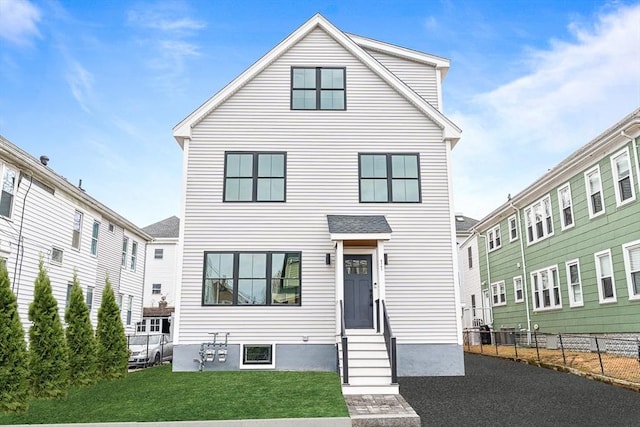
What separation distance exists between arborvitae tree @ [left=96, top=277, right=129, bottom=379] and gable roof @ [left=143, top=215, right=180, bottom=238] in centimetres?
2660

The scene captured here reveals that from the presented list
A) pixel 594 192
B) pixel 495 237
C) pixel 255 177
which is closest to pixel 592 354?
pixel 594 192

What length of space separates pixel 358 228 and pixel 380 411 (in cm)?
490

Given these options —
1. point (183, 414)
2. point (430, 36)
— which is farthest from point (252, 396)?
point (430, 36)

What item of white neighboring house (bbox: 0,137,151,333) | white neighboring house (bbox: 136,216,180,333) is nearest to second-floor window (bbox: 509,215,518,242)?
white neighboring house (bbox: 0,137,151,333)

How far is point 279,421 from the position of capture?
288 inches

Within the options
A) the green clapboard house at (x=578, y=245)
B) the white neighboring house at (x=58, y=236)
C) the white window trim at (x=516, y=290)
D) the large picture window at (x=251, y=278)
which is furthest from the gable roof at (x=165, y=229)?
the large picture window at (x=251, y=278)

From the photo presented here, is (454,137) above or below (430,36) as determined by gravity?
below

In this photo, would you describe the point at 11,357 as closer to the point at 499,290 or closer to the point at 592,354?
the point at 592,354

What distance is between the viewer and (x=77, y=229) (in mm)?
19828

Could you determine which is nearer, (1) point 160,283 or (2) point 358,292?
(2) point 358,292

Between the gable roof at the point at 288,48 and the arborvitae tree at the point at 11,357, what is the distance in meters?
6.08

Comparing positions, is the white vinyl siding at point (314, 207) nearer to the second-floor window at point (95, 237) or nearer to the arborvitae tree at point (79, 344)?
the arborvitae tree at point (79, 344)

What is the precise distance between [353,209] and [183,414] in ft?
22.8

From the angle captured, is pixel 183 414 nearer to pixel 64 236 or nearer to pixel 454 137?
pixel 454 137
